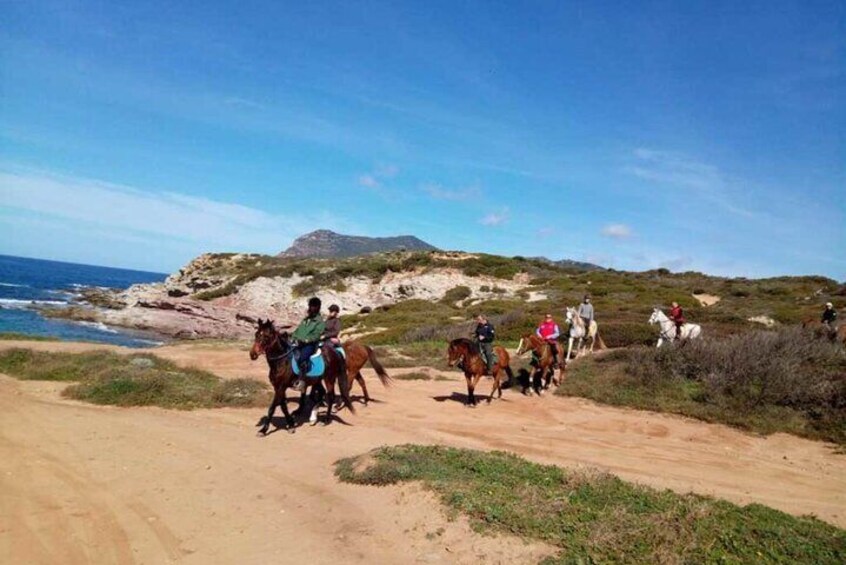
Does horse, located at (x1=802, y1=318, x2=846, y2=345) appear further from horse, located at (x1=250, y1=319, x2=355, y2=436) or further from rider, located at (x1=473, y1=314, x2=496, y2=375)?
horse, located at (x1=250, y1=319, x2=355, y2=436)

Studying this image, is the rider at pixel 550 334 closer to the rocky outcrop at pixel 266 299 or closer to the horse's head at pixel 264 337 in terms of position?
the horse's head at pixel 264 337

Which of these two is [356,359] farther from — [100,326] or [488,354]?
[100,326]

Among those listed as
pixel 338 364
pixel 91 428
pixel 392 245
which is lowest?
pixel 91 428

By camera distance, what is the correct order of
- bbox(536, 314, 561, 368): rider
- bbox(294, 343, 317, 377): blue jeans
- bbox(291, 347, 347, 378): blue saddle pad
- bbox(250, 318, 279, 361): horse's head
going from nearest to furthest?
1. bbox(250, 318, 279, 361): horse's head
2. bbox(294, 343, 317, 377): blue jeans
3. bbox(291, 347, 347, 378): blue saddle pad
4. bbox(536, 314, 561, 368): rider

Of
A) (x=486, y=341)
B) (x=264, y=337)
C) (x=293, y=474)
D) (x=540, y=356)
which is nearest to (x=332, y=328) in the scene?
(x=264, y=337)

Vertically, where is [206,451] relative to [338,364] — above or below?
below

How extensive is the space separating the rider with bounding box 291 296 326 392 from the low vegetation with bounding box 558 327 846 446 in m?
8.69

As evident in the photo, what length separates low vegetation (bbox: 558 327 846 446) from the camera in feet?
44.2

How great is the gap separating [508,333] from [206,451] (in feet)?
64.4

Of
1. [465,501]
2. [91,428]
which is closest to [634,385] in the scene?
[465,501]

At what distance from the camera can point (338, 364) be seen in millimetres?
12742

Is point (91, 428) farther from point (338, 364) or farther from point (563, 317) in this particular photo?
point (563, 317)

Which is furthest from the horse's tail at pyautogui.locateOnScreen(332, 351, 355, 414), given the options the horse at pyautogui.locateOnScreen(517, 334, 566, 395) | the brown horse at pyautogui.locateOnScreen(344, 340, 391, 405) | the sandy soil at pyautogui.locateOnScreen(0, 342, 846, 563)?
the horse at pyautogui.locateOnScreen(517, 334, 566, 395)

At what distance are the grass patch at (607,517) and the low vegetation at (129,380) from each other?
6.60m
